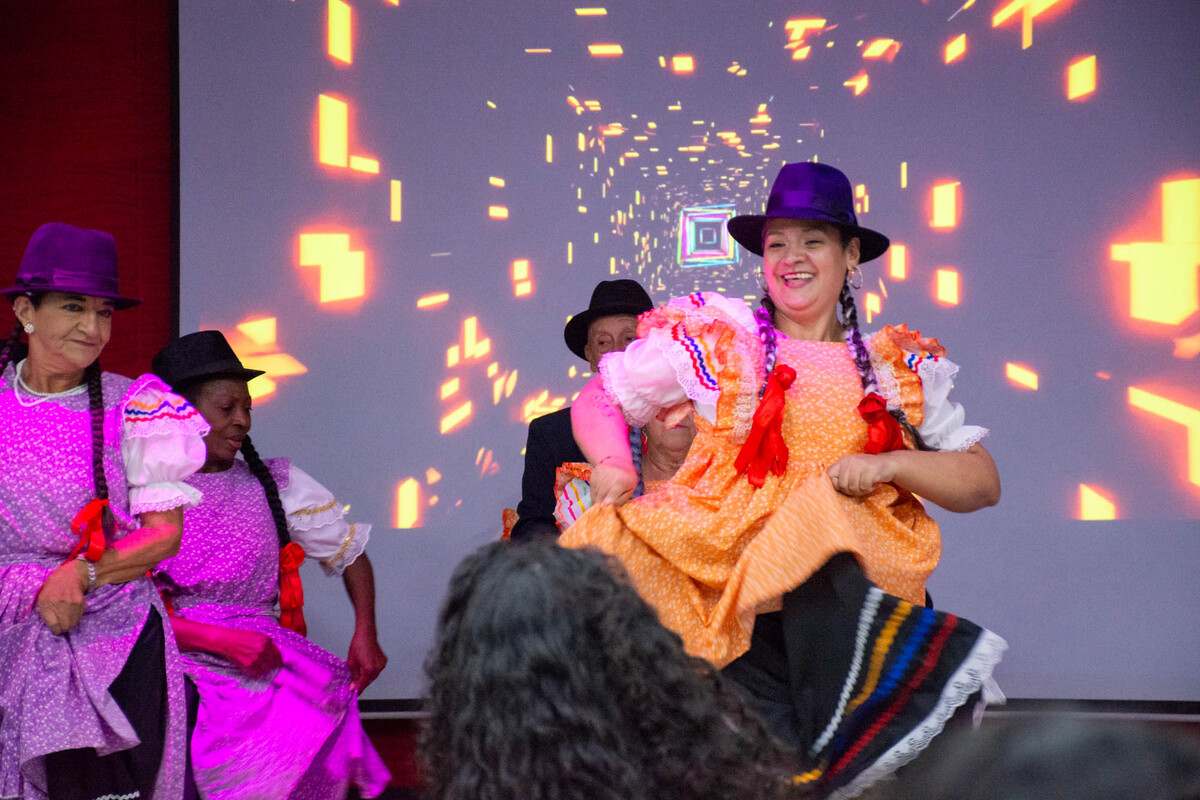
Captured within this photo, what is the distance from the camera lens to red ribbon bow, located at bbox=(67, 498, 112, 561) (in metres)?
2.75

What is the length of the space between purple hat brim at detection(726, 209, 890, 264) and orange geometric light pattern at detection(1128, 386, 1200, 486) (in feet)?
7.24

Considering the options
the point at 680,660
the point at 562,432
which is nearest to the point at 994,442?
the point at 562,432

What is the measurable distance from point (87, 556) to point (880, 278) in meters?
2.69

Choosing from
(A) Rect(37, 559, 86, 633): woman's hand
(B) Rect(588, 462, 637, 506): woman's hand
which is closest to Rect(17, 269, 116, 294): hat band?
(A) Rect(37, 559, 86, 633): woman's hand

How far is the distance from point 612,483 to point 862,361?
469mm

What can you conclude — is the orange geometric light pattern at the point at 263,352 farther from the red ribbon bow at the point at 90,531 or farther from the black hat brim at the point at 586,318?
the red ribbon bow at the point at 90,531

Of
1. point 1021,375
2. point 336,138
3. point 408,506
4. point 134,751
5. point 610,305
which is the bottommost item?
point 134,751

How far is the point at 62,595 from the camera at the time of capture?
2.74 metres

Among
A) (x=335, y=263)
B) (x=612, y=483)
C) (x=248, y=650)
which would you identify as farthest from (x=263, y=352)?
(x=612, y=483)

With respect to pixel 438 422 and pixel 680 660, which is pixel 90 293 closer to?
pixel 438 422

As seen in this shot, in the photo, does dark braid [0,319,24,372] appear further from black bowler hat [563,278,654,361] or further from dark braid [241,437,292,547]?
black bowler hat [563,278,654,361]

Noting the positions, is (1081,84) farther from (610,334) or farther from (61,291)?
(61,291)

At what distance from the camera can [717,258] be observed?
4598 millimetres

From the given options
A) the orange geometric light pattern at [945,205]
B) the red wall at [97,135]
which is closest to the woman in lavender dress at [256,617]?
the red wall at [97,135]
